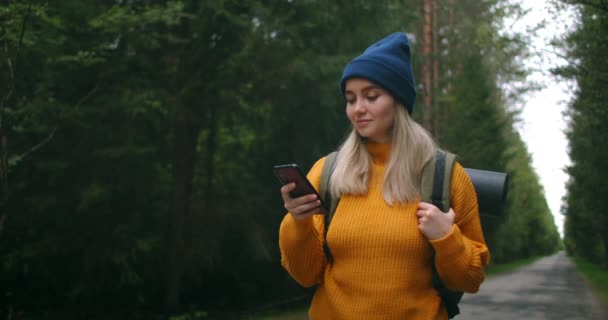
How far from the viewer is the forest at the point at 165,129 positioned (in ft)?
39.8

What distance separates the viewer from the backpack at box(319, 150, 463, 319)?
2379 mm

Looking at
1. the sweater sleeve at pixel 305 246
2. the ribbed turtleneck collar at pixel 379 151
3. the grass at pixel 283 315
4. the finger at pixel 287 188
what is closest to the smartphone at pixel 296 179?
the finger at pixel 287 188

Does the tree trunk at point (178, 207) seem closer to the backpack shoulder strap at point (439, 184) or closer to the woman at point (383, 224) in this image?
the woman at point (383, 224)

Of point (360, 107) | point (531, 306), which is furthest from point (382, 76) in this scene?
point (531, 306)

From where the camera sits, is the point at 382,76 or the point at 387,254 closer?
the point at 387,254

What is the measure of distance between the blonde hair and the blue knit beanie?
0.06 metres

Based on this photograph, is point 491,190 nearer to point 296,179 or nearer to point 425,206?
point 425,206

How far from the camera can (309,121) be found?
16.0 m

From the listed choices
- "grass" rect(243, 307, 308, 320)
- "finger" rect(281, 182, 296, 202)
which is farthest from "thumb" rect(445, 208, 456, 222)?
"grass" rect(243, 307, 308, 320)

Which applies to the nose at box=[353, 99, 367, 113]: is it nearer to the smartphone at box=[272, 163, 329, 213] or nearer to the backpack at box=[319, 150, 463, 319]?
the backpack at box=[319, 150, 463, 319]

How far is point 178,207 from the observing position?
14.8 meters

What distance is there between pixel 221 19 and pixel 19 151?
171 inches

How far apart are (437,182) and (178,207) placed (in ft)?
42.0

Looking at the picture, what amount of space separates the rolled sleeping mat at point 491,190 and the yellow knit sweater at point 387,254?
4.9 inches
